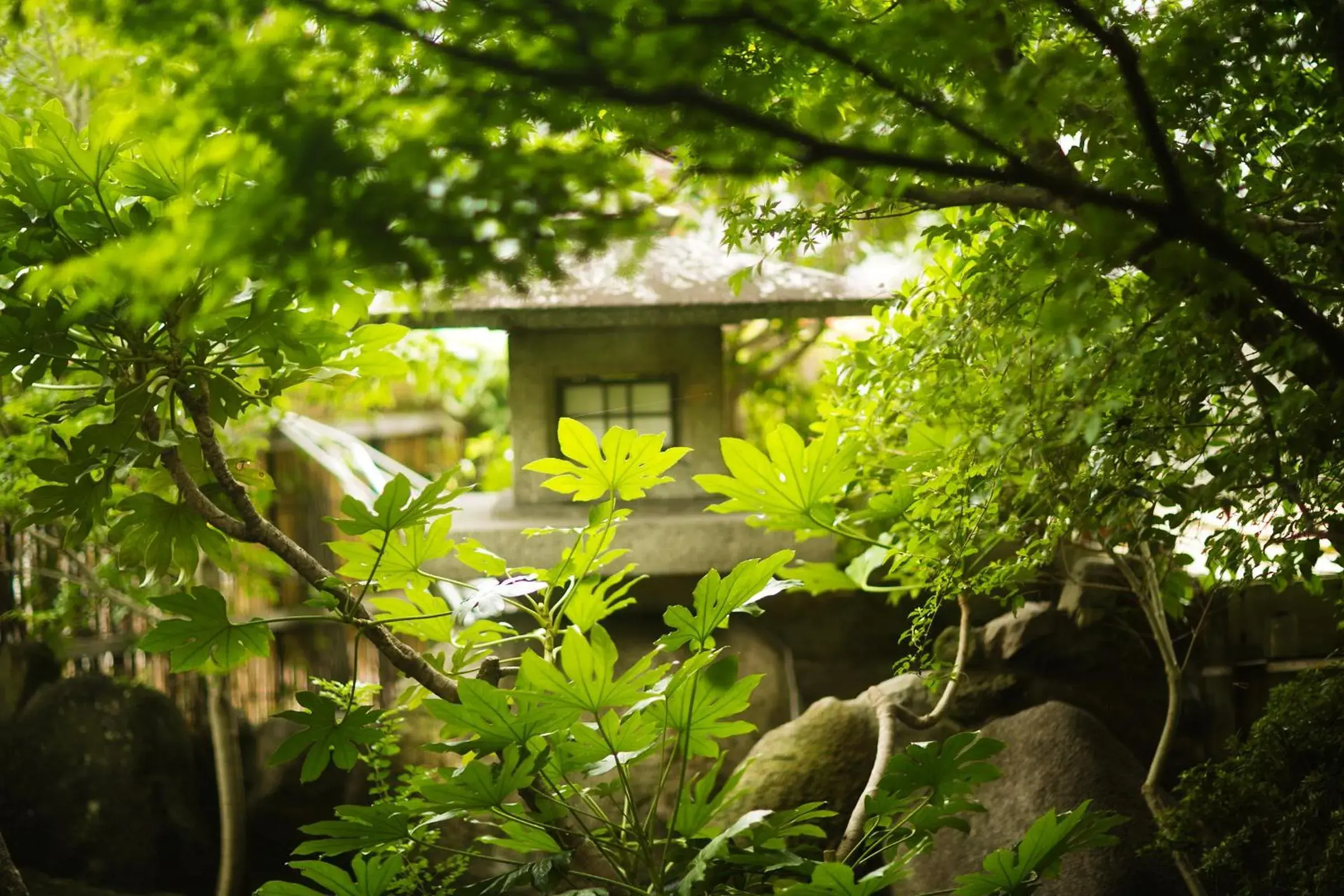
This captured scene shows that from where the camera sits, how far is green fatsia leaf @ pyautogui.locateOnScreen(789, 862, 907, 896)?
5.81 ft

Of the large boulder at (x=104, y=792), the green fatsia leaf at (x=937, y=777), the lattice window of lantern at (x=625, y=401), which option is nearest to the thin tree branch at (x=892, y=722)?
the green fatsia leaf at (x=937, y=777)

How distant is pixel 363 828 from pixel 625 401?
99.2 inches

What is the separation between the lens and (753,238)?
232cm

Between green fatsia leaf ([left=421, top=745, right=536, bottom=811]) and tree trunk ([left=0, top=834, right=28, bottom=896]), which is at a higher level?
green fatsia leaf ([left=421, top=745, right=536, bottom=811])

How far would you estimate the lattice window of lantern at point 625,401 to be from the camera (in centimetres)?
439

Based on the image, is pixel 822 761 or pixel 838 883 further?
pixel 822 761

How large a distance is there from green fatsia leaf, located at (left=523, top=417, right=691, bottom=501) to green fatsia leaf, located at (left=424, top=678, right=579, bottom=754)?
1.65 ft

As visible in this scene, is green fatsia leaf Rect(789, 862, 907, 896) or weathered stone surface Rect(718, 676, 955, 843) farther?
weathered stone surface Rect(718, 676, 955, 843)

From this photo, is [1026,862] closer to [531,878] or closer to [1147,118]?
[531,878]

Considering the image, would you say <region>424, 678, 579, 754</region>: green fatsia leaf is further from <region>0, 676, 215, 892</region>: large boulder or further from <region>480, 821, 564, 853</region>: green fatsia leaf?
<region>0, 676, 215, 892</region>: large boulder

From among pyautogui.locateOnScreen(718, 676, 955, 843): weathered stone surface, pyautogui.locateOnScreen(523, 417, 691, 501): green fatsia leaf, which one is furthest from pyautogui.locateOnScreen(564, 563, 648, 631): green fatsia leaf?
pyautogui.locateOnScreen(718, 676, 955, 843): weathered stone surface

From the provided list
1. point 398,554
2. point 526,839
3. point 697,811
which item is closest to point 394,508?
point 398,554

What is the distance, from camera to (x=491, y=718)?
1.97m

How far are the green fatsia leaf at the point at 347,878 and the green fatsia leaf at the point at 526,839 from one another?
A: 0.21 meters
